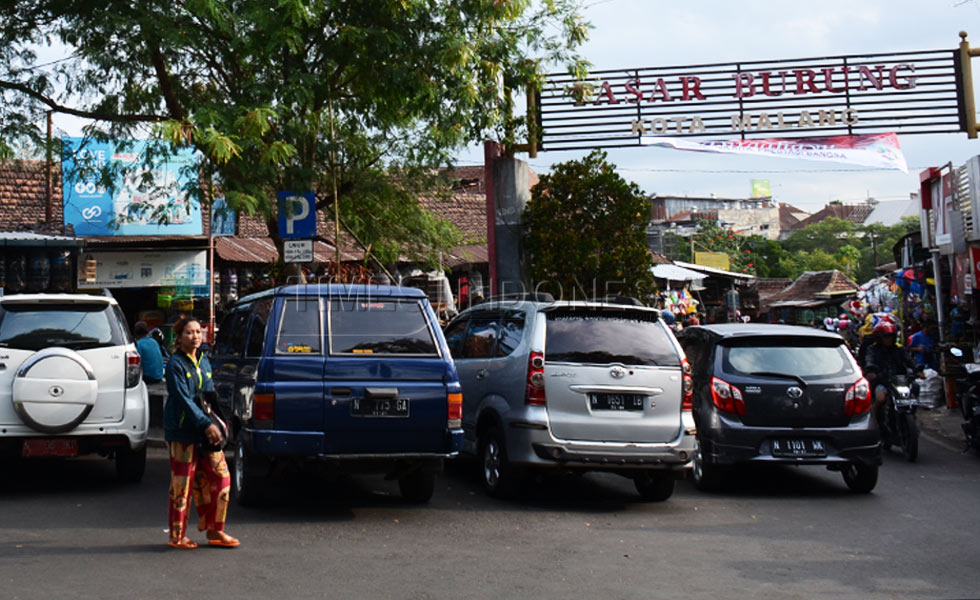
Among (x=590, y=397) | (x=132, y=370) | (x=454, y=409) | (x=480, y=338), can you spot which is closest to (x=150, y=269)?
(x=132, y=370)

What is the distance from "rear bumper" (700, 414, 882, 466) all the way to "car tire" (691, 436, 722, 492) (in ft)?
0.71

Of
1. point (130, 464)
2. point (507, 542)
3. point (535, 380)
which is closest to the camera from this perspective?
point (507, 542)

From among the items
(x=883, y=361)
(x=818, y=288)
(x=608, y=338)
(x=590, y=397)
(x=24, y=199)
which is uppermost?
(x=24, y=199)

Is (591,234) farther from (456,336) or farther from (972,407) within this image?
(972,407)

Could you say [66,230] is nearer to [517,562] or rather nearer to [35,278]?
[35,278]

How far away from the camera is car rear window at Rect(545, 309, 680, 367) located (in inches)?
348

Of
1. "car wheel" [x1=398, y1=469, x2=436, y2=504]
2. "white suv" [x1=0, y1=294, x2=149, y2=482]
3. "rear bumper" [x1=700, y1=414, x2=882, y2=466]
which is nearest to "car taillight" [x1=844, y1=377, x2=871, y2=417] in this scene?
"rear bumper" [x1=700, y1=414, x2=882, y2=466]

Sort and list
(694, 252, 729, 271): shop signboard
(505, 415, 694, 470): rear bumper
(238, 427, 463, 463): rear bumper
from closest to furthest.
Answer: (238, 427, 463, 463): rear bumper
(505, 415, 694, 470): rear bumper
(694, 252, 729, 271): shop signboard

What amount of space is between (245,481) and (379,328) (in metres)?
1.71

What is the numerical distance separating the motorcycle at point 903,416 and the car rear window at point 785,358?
215 cm

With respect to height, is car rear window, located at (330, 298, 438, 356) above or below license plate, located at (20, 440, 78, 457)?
above

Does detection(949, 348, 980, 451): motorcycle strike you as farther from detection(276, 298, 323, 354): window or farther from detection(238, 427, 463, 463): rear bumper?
detection(276, 298, 323, 354): window

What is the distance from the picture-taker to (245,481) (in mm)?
8406

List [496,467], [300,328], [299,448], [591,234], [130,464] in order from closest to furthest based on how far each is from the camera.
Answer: [299,448]
[300,328]
[496,467]
[130,464]
[591,234]
